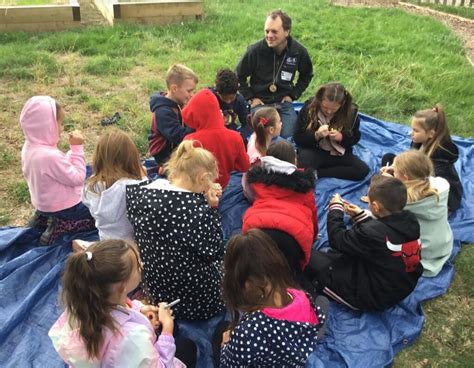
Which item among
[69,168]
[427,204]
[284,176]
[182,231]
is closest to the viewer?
[182,231]

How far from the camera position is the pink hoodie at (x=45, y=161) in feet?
11.3

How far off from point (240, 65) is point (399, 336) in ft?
12.3

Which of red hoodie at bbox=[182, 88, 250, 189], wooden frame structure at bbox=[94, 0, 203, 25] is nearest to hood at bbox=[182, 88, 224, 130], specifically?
red hoodie at bbox=[182, 88, 250, 189]

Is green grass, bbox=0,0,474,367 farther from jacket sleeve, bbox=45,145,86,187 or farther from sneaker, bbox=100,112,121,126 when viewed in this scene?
jacket sleeve, bbox=45,145,86,187

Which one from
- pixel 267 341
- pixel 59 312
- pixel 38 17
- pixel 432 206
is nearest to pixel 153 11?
pixel 38 17

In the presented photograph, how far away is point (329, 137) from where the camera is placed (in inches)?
189

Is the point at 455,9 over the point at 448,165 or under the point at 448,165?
over

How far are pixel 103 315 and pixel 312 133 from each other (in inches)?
130

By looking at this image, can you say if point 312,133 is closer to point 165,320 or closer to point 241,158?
point 241,158

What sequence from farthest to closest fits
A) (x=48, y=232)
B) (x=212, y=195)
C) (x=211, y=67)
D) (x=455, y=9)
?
(x=455, y=9), (x=211, y=67), (x=48, y=232), (x=212, y=195)

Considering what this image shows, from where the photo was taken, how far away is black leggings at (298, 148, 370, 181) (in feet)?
15.7

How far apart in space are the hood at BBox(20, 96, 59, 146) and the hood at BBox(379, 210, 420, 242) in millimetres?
2557

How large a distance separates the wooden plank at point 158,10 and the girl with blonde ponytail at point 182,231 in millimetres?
7189

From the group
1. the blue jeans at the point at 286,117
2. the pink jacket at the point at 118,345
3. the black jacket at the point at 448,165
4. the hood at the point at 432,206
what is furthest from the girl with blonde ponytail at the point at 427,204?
the pink jacket at the point at 118,345
